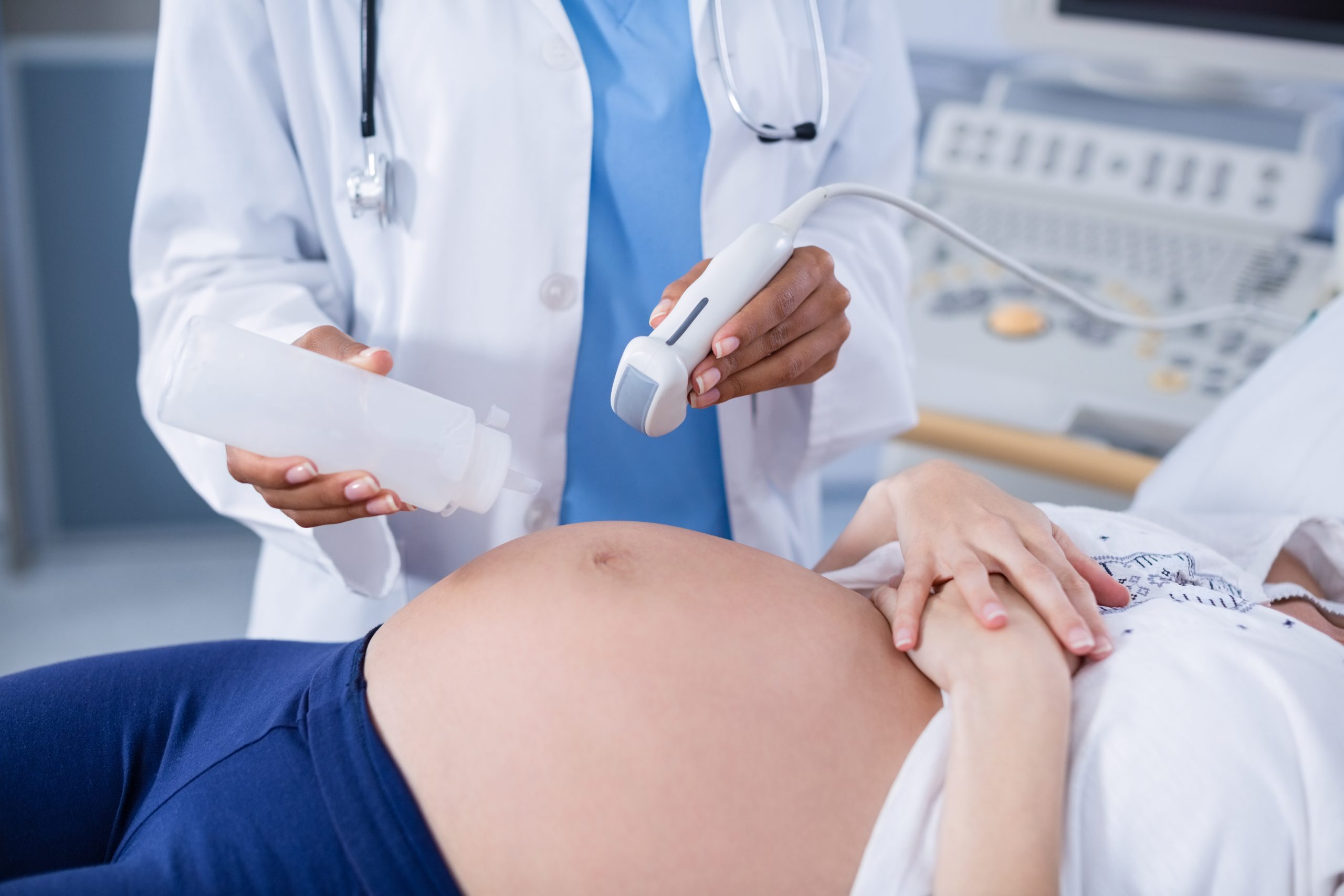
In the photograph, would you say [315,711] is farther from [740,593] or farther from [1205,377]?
[1205,377]

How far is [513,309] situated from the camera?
841 mm

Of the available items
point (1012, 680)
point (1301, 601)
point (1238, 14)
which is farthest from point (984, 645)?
point (1238, 14)

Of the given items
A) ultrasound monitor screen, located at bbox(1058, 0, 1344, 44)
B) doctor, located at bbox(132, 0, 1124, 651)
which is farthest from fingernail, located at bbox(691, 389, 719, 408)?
ultrasound monitor screen, located at bbox(1058, 0, 1344, 44)

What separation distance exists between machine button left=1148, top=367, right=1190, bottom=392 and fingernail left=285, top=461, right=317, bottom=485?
98 cm

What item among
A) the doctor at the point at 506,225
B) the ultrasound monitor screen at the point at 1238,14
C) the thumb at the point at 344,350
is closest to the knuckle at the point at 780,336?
the doctor at the point at 506,225

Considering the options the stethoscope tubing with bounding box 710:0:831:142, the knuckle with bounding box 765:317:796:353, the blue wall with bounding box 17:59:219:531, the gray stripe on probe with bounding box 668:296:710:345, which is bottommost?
the blue wall with bounding box 17:59:219:531

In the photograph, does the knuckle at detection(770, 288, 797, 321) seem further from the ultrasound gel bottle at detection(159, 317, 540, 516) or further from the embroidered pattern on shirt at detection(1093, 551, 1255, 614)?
the embroidered pattern on shirt at detection(1093, 551, 1255, 614)

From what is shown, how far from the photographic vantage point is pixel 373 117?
80cm

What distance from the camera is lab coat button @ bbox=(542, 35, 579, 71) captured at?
812 millimetres

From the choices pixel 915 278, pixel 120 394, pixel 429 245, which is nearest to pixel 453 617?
pixel 429 245

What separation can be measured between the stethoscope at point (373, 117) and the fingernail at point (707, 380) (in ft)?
0.85

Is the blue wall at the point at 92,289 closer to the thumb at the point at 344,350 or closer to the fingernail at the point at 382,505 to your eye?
the thumb at the point at 344,350

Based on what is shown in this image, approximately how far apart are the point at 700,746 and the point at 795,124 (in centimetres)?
56

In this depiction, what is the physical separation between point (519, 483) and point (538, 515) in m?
0.24
